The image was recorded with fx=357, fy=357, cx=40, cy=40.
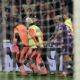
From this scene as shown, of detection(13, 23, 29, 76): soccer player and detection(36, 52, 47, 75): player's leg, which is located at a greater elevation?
detection(13, 23, 29, 76): soccer player

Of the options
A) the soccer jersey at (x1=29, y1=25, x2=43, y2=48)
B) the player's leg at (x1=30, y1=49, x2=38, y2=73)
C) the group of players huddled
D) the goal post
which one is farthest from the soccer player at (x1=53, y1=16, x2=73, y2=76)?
the goal post

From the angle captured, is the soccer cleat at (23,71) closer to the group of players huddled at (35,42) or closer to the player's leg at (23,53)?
the group of players huddled at (35,42)

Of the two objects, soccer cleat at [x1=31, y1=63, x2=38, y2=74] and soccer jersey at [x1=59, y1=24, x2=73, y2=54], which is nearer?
soccer jersey at [x1=59, y1=24, x2=73, y2=54]

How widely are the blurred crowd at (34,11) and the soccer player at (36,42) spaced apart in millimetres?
93

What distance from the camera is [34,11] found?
12.6ft

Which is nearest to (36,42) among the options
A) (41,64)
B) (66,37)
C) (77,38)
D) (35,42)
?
(35,42)

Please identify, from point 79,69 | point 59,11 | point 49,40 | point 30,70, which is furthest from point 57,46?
point 79,69

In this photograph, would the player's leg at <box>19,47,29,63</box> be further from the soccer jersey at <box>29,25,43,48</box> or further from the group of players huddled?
the soccer jersey at <box>29,25,43,48</box>

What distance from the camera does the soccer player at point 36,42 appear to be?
3.83 m

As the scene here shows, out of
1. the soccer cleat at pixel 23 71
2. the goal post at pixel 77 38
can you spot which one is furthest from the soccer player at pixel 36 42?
the goal post at pixel 77 38

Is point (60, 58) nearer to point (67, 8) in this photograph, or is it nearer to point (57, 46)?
point (57, 46)

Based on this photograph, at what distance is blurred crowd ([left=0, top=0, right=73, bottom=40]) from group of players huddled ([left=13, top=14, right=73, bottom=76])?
64mm

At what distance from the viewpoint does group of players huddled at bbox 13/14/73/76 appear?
12.4 ft

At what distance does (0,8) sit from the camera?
3691mm
